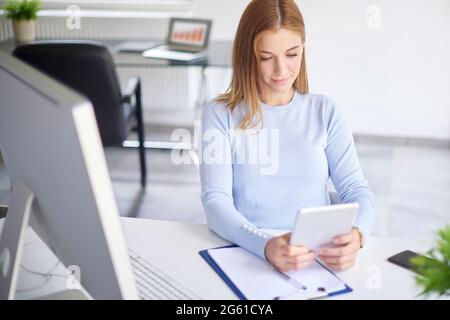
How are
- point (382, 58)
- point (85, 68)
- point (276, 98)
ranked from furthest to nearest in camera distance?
point (382, 58) → point (85, 68) → point (276, 98)

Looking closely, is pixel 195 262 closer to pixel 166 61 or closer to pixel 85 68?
pixel 85 68

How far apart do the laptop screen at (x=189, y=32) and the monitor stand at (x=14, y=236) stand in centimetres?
243

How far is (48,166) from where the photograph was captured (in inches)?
31.0

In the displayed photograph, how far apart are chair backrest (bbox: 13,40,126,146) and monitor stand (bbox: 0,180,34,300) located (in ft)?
6.06

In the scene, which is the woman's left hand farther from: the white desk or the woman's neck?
the woman's neck

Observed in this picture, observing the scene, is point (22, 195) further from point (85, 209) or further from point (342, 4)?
point (342, 4)

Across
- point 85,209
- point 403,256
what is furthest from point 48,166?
point 403,256

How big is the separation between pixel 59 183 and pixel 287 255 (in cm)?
50

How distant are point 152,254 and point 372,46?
286 centimetres

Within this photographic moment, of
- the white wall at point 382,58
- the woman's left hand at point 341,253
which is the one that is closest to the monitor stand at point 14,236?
the woman's left hand at point 341,253

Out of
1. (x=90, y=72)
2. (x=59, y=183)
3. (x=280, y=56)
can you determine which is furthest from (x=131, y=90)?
(x=59, y=183)

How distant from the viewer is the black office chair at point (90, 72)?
2.78 metres

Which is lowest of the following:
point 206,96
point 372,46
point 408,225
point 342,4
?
point 408,225

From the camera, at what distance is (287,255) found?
3.70 feet
